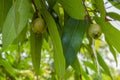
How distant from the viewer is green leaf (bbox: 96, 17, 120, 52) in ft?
2.71

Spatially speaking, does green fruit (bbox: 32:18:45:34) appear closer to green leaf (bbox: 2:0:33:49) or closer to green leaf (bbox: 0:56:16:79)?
green leaf (bbox: 2:0:33:49)

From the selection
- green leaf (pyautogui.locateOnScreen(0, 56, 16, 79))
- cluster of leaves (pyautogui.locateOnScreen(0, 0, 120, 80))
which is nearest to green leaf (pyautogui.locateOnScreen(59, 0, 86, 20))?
cluster of leaves (pyautogui.locateOnScreen(0, 0, 120, 80))

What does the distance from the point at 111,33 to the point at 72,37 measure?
93 mm

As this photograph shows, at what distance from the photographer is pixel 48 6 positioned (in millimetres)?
820

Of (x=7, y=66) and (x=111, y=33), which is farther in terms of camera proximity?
(x=7, y=66)

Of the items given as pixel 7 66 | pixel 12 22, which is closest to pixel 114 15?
pixel 12 22

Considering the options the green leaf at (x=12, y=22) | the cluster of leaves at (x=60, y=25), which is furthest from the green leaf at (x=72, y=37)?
the green leaf at (x=12, y=22)

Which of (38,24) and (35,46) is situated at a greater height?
(38,24)

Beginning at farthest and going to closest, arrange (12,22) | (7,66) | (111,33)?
(7,66) < (111,33) < (12,22)

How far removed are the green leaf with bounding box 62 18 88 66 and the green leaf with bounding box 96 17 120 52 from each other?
0.14 ft

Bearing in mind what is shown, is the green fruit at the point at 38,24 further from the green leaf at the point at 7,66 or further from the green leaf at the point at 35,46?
the green leaf at the point at 7,66

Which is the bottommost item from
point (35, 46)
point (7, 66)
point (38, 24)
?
point (7, 66)

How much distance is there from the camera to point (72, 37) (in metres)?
0.84

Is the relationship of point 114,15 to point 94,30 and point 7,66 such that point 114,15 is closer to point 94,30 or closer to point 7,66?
point 94,30
